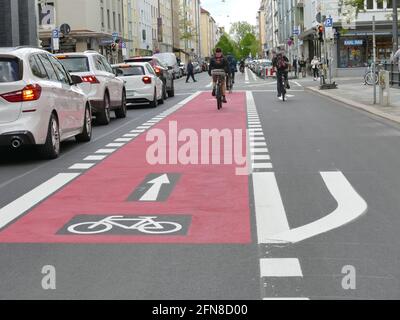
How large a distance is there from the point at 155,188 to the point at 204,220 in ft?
6.84

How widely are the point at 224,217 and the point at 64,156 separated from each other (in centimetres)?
587

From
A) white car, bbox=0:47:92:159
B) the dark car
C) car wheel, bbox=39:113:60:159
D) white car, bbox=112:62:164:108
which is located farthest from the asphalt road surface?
the dark car

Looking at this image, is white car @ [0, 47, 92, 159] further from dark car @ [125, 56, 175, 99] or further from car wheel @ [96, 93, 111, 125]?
dark car @ [125, 56, 175, 99]

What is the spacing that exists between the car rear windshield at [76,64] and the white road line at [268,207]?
10.2m

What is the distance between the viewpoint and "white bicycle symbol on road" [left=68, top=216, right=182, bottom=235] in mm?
6730

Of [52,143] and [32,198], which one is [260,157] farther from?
[32,198]

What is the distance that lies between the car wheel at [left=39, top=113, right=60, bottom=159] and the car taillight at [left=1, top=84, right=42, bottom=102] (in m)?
0.68

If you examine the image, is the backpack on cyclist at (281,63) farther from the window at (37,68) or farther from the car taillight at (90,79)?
the window at (37,68)

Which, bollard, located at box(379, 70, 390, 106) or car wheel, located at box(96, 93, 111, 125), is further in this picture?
bollard, located at box(379, 70, 390, 106)

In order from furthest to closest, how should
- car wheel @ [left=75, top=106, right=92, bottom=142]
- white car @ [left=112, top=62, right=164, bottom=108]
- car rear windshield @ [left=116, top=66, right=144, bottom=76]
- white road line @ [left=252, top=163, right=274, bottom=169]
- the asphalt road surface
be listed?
car rear windshield @ [left=116, top=66, right=144, bottom=76]
white car @ [left=112, top=62, right=164, bottom=108]
car wheel @ [left=75, top=106, right=92, bottom=142]
white road line @ [left=252, top=163, right=274, bottom=169]
the asphalt road surface

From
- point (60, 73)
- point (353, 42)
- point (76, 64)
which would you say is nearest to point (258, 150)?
point (60, 73)

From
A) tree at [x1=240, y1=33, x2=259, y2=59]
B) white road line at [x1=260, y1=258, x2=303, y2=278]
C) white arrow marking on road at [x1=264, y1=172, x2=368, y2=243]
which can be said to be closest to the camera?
white road line at [x1=260, y1=258, x2=303, y2=278]

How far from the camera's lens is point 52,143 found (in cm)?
1188
